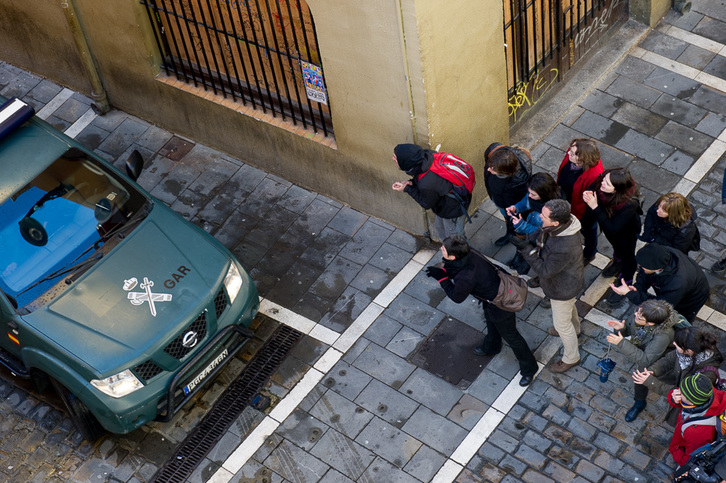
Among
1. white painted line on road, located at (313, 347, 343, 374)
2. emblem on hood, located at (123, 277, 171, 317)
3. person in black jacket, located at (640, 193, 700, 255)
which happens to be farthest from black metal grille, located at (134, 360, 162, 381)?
person in black jacket, located at (640, 193, 700, 255)

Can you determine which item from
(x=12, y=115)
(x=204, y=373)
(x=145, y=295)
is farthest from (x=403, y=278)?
(x=12, y=115)

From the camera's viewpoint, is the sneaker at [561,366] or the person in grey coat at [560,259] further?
the sneaker at [561,366]

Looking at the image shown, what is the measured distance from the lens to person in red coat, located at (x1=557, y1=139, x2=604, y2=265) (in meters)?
8.77

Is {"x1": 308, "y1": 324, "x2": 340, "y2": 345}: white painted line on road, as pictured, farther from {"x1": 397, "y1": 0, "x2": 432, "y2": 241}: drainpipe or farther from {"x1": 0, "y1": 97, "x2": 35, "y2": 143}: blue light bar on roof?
{"x1": 0, "y1": 97, "x2": 35, "y2": 143}: blue light bar on roof

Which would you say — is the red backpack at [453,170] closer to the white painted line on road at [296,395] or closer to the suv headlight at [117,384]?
the white painted line on road at [296,395]

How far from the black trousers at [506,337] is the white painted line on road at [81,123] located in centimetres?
631

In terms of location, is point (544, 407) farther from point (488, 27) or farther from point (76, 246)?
point (76, 246)

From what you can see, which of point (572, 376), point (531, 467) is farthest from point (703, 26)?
point (531, 467)

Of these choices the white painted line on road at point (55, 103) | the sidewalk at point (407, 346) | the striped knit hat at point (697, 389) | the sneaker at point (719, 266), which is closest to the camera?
the striped knit hat at point (697, 389)

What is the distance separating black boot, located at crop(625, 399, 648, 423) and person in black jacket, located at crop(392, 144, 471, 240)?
239 centimetres

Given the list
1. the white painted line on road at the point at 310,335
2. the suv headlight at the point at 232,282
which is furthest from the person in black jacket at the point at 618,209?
the suv headlight at the point at 232,282

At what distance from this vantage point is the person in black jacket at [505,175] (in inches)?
346

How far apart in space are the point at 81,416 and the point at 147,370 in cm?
94

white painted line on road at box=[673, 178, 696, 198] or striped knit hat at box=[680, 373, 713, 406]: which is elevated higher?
striped knit hat at box=[680, 373, 713, 406]
